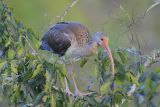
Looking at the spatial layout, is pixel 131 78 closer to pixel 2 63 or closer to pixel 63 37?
pixel 2 63

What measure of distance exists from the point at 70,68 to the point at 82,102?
2.23 metres

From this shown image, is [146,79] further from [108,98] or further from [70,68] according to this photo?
[70,68]

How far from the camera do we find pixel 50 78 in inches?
270

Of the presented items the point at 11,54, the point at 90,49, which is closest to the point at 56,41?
the point at 90,49

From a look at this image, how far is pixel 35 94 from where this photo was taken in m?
7.36

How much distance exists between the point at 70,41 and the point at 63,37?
0.35 ft

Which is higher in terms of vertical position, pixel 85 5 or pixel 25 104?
pixel 85 5

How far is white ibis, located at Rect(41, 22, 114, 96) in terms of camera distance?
30.5 ft

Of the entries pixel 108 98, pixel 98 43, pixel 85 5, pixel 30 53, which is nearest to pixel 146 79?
pixel 108 98

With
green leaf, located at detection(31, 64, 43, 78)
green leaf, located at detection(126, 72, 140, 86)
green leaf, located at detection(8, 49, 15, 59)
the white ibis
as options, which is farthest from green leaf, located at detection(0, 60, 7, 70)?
the white ibis

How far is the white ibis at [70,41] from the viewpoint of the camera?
9.28 m

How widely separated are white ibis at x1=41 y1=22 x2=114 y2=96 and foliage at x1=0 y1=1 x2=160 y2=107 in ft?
4.93

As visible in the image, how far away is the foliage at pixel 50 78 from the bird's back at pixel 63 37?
1533 millimetres

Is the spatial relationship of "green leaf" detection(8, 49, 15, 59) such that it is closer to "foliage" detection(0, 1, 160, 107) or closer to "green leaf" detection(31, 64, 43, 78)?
"foliage" detection(0, 1, 160, 107)
